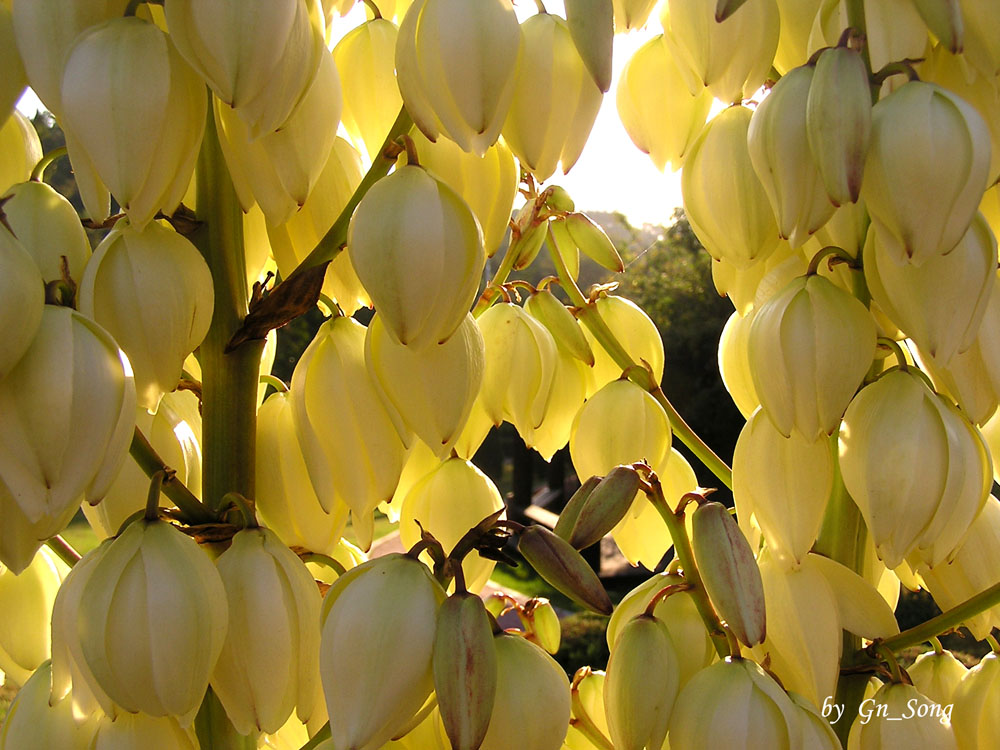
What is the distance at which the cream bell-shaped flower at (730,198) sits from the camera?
1.49ft

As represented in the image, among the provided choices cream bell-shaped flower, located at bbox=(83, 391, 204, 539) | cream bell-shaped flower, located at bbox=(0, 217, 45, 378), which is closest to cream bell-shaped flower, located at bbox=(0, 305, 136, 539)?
cream bell-shaped flower, located at bbox=(0, 217, 45, 378)

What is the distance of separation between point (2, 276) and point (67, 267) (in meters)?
0.07

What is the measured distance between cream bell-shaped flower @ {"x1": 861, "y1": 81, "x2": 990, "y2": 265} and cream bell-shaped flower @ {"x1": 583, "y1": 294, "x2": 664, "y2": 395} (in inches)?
10.1

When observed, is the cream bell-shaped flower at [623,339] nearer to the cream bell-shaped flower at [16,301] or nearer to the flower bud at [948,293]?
the flower bud at [948,293]

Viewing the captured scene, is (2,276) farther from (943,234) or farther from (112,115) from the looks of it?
(943,234)

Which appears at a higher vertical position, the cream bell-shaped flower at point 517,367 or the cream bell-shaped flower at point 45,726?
the cream bell-shaped flower at point 517,367

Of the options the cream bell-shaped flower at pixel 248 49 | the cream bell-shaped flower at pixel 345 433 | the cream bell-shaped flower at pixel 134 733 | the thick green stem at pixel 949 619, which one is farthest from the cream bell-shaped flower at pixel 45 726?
the thick green stem at pixel 949 619

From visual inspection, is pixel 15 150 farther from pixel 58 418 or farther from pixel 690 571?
pixel 690 571

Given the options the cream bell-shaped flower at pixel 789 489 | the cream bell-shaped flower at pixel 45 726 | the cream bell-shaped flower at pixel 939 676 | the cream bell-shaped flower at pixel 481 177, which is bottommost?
the cream bell-shaped flower at pixel 939 676

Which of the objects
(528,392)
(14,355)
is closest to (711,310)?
(528,392)

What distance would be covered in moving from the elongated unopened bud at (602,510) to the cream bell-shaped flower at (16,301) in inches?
7.8

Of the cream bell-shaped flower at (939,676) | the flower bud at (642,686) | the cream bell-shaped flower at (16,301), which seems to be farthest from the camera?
the cream bell-shaped flower at (939,676)

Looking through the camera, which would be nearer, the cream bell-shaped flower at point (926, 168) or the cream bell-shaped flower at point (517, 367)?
the cream bell-shaped flower at point (926, 168)

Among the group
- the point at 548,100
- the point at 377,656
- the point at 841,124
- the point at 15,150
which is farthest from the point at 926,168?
the point at 15,150
